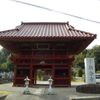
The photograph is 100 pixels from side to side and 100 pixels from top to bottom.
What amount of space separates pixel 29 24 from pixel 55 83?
10.6 metres

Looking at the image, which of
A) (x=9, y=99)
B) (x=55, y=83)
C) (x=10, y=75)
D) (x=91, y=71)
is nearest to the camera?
(x=9, y=99)

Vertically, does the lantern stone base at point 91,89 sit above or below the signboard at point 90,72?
below

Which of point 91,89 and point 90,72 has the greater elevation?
point 90,72

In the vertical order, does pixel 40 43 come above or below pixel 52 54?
above

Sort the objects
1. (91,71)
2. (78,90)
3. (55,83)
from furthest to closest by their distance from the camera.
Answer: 1. (55,83)
2. (91,71)
3. (78,90)

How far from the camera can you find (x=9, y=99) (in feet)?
22.8

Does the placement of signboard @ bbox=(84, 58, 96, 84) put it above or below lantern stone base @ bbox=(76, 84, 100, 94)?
A: above

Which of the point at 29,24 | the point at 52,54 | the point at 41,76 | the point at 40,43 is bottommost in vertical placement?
the point at 41,76

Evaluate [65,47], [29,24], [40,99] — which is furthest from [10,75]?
[40,99]

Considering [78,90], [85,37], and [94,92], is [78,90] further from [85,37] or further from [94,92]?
[85,37]

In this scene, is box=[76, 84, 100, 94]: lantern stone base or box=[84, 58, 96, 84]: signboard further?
box=[84, 58, 96, 84]: signboard

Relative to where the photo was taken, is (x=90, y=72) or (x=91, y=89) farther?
(x=90, y=72)

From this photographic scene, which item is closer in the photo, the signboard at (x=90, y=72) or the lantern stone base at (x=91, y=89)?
the lantern stone base at (x=91, y=89)

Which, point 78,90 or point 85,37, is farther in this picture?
point 85,37
